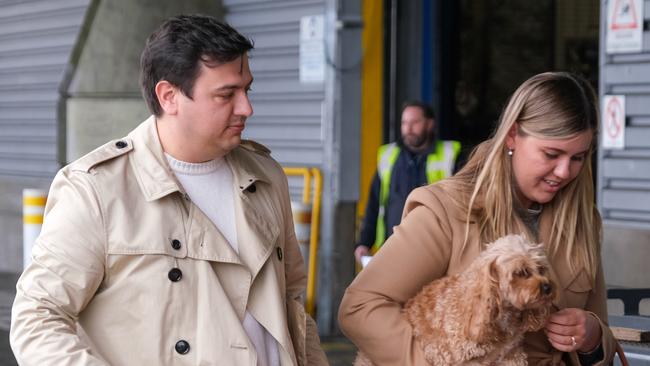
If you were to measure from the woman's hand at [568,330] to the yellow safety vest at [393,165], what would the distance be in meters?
5.90

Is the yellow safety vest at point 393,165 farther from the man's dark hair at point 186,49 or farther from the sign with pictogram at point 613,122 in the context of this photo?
the man's dark hair at point 186,49

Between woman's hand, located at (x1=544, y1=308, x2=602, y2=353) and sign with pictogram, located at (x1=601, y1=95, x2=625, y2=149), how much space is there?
17.7 ft

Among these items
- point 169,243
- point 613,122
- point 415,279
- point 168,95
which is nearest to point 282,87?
point 613,122

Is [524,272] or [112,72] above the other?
[112,72]

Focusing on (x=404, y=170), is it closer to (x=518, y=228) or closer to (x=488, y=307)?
(x=518, y=228)

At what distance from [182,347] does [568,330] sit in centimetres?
122

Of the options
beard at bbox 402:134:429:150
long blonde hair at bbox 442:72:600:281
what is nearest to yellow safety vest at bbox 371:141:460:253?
beard at bbox 402:134:429:150

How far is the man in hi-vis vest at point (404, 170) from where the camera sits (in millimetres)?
9453

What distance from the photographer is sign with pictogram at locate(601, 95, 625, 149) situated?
8688 millimetres

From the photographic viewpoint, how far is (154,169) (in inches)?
127

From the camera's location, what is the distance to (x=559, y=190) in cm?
378

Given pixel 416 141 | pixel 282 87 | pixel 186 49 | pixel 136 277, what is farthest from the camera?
pixel 282 87

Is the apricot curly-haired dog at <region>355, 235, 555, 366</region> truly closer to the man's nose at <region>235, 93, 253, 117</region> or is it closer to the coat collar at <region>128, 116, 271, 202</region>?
the coat collar at <region>128, 116, 271, 202</region>

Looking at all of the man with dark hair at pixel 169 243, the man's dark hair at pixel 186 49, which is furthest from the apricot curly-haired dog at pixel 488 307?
the man's dark hair at pixel 186 49
